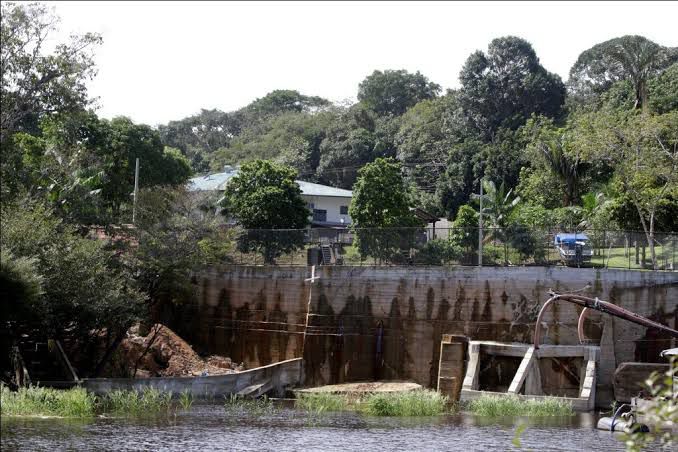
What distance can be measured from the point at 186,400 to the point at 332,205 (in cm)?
A: 3966

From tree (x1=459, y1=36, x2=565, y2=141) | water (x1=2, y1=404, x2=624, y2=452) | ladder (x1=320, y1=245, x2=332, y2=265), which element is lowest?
water (x1=2, y1=404, x2=624, y2=452)

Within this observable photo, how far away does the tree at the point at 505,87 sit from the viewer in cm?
7725

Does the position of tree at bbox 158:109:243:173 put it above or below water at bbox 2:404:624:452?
above

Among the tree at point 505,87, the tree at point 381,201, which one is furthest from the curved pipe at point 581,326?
the tree at point 505,87

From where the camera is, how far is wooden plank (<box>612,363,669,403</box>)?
3484 centimetres

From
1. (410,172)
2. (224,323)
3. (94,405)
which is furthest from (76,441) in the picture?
(410,172)

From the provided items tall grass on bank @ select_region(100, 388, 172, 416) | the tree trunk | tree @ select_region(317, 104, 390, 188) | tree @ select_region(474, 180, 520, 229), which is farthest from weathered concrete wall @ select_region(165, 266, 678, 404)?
tree @ select_region(317, 104, 390, 188)

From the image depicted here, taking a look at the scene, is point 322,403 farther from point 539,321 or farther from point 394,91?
point 394,91

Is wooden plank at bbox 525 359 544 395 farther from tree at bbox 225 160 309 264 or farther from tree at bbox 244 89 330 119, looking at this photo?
tree at bbox 244 89 330 119

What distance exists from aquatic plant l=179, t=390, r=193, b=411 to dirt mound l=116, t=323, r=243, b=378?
352 centimetres

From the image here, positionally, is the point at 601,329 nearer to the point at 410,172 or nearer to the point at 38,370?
the point at 38,370

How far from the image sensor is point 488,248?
136ft

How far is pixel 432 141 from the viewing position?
264 feet

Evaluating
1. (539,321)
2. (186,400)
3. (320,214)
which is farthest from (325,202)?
(186,400)
